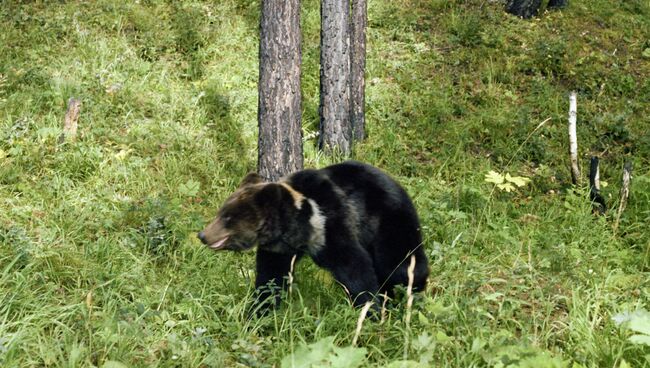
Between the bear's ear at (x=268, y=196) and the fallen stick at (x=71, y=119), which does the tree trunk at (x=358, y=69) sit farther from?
the bear's ear at (x=268, y=196)

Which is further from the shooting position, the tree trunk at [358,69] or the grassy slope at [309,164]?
the tree trunk at [358,69]

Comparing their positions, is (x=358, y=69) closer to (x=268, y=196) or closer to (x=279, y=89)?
(x=279, y=89)

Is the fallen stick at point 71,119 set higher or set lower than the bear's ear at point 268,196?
lower

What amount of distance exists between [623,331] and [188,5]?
9.56 metres

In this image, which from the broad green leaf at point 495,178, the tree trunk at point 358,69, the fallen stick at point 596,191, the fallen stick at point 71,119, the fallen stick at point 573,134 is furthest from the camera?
the tree trunk at point 358,69

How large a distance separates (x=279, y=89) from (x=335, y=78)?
184 centimetres

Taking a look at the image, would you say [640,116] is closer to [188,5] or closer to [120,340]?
[188,5]

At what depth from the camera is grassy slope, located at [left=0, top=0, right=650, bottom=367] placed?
12.4ft

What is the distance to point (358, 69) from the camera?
868 cm

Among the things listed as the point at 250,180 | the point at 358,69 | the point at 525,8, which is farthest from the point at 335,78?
the point at 525,8

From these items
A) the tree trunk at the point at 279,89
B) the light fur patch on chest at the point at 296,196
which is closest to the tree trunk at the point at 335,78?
the tree trunk at the point at 279,89

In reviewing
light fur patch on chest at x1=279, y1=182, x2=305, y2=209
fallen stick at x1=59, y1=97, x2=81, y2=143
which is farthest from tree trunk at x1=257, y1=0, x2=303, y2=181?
fallen stick at x1=59, y1=97, x2=81, y2=143

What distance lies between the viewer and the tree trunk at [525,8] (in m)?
12.2

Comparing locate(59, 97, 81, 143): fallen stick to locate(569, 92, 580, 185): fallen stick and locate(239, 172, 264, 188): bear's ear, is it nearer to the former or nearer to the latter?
locate(239, 172, 264, 188): bear's ear
